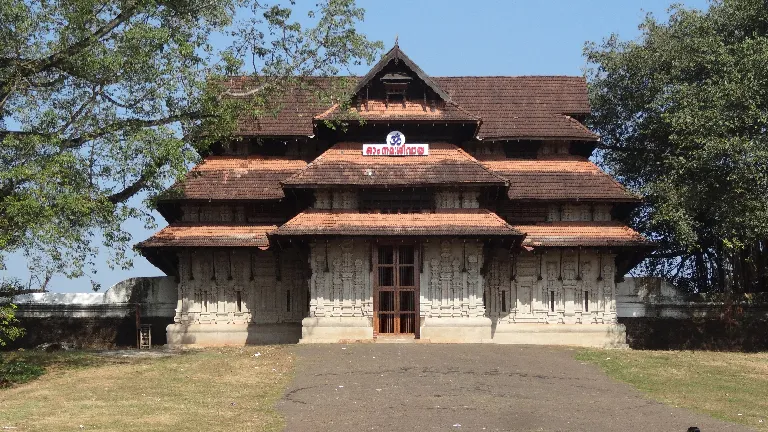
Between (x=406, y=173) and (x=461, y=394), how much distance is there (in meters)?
11.5

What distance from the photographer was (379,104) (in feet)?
113

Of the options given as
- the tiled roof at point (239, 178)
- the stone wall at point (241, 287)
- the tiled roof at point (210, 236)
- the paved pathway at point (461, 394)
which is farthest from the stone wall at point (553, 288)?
the tiled roof at point (210, 236)

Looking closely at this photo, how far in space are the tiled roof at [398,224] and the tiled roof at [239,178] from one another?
96.0 inches

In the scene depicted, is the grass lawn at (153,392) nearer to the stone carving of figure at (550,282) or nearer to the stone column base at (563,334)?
the stone column base at (563,334)

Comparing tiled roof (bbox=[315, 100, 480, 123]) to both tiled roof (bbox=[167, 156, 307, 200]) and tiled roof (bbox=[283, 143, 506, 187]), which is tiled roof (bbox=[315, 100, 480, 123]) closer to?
tiled roof (bbox=[283, 143, 506, 187])

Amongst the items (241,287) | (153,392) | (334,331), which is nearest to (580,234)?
(334,331)

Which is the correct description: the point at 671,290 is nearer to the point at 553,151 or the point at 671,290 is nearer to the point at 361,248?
the point at 553,151

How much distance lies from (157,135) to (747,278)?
24.0 meters

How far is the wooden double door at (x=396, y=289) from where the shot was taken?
109 feet

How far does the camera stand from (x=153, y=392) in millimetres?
23875

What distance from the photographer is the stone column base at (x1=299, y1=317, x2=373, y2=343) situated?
108ft

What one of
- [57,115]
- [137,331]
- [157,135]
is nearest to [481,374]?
[157,135]

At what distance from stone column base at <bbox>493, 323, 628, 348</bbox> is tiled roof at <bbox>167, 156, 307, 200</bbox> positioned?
8852mm

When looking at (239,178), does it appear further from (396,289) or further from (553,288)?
(553,288)
